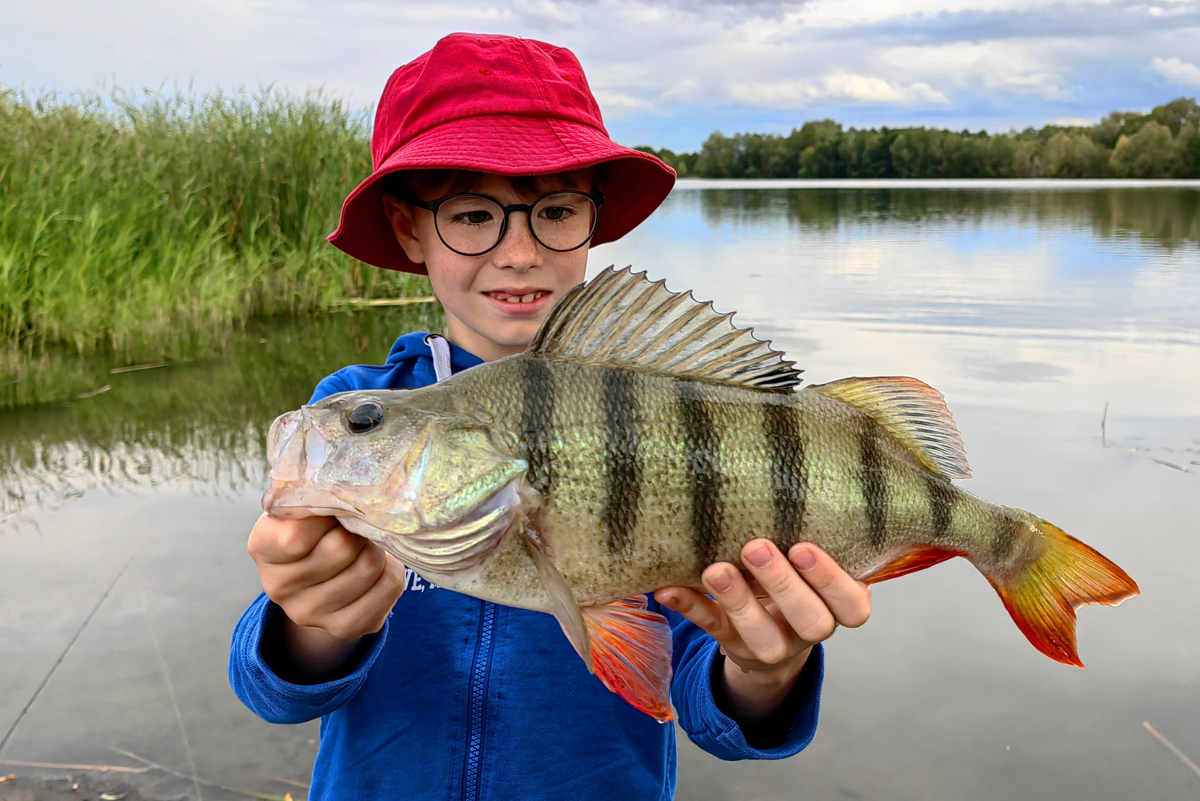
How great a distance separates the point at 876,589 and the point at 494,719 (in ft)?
8.25

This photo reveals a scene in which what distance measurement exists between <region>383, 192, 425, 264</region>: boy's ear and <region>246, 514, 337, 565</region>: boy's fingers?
122cm

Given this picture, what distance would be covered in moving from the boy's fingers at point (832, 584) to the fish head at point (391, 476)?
0.52 m

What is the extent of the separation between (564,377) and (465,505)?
11.5 inches

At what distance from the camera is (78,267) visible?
790 centimetres

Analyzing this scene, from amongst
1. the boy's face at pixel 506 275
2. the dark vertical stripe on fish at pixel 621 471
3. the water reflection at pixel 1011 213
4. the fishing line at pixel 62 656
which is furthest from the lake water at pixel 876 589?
the water reflection at pixel 1011 213

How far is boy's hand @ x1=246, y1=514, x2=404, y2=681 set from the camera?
59.1 inches

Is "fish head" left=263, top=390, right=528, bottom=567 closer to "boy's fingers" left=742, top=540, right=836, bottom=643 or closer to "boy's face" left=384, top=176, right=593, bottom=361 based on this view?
"boy's fingers" left=742, top=540, right=836, bottom=643

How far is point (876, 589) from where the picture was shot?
4.14m

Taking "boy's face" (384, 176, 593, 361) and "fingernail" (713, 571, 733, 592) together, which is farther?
"boy's face" (384, 176, 593, 361)

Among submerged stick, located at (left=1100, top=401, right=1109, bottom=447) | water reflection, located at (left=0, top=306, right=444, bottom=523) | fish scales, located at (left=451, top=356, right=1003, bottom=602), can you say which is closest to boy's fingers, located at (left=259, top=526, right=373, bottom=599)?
fish scales, located at (left=451, top=356, right=1003, bottom=602)

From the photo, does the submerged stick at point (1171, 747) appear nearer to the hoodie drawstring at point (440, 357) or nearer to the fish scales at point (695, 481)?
the fish scales at point (695, 481)

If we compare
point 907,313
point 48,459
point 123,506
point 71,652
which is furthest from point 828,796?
point 907,313

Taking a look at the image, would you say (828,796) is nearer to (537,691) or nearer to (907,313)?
(537,691)

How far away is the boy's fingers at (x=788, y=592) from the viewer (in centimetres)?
158
